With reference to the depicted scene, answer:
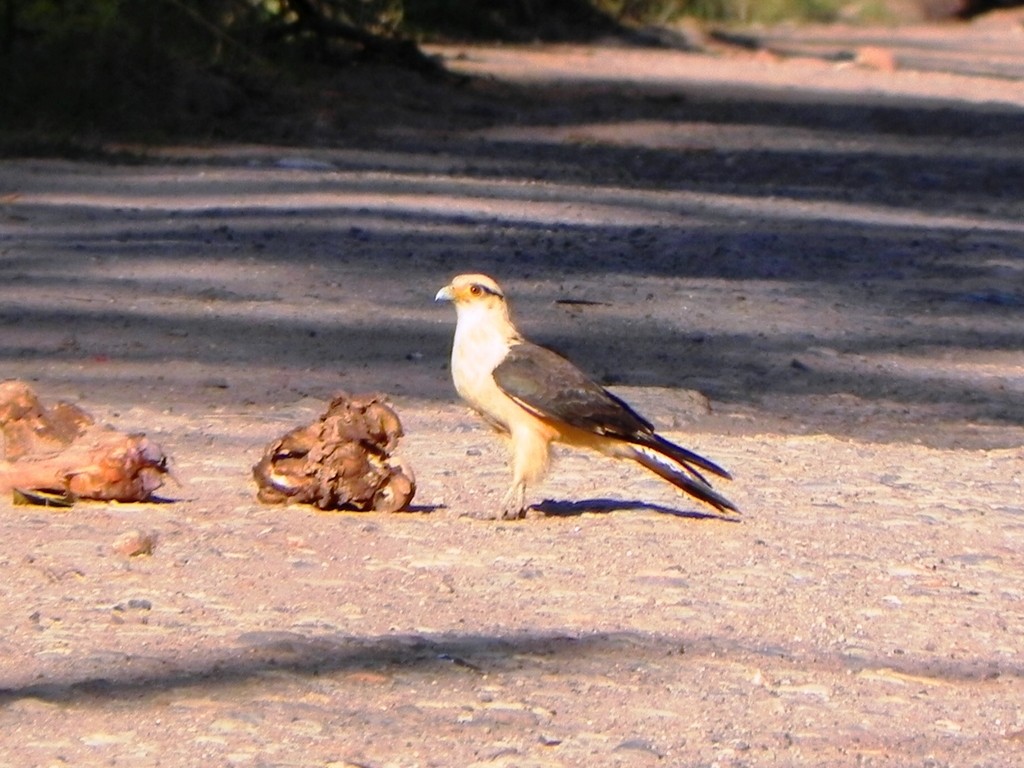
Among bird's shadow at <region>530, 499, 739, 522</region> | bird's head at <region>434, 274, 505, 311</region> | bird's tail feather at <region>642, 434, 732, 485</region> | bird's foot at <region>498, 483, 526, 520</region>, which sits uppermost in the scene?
bird's head at <region>434, 274, 505, 311</region>

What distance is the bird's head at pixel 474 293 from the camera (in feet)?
18.2

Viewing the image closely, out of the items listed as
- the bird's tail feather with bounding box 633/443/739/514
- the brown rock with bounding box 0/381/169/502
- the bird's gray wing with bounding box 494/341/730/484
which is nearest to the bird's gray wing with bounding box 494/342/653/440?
the bird's gray wing with bounding box 494/341/730/484

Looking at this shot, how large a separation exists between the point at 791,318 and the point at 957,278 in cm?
182

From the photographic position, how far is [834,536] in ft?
17.9

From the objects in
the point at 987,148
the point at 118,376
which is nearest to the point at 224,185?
the point at 118,376

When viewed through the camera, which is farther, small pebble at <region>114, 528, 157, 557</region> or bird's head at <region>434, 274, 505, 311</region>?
bird's head at <region>434, 274, 505, 311</region>

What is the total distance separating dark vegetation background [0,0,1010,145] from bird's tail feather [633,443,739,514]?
A: 33.4 feet

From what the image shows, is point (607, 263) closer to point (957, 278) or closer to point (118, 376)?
point (957, 278)

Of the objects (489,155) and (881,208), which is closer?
(881,208)

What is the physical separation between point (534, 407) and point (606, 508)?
2.05 ft

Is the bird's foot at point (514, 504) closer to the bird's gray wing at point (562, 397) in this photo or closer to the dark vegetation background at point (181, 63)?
the bird's gray wing at point (562, 397)

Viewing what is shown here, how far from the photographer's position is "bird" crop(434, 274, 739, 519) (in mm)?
5316

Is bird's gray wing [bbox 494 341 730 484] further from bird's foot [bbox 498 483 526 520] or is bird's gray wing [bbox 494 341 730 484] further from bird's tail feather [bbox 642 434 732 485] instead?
bird's foot [bbox 498 483 526 520]

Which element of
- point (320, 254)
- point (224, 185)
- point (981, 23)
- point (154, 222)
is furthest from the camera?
point (981, 23)
